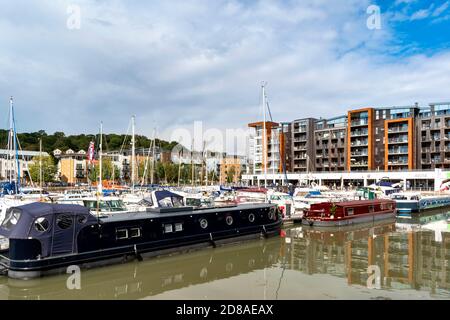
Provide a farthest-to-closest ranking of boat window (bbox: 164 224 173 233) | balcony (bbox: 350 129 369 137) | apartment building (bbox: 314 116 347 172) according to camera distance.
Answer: apartment building (bbox: 314 116 347 172) → balcony (bbox: 350 129 369 137) → boat window (bbox: 164 224 173 233)

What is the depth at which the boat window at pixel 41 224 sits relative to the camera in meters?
17.6

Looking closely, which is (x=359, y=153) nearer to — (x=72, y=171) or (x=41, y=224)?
(x=41, y=224)

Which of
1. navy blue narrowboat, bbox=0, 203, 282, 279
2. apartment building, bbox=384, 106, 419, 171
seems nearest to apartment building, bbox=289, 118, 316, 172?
apartment building, bbox=384, 106, 419, 171

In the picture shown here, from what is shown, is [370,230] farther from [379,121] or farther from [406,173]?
[379,121]

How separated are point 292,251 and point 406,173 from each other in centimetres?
7546

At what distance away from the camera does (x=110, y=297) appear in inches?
646

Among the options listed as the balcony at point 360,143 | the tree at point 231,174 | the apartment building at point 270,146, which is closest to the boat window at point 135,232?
the balcony at point 360,143

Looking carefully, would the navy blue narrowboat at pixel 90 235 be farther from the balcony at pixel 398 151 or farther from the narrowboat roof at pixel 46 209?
the balcony at pixel 398 151

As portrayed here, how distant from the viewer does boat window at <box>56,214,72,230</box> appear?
18252 millimetres

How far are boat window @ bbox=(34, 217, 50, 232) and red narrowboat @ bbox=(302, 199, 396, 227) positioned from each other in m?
26.1

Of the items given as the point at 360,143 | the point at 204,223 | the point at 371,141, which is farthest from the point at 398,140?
the point at 204,223

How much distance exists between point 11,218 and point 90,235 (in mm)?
3870

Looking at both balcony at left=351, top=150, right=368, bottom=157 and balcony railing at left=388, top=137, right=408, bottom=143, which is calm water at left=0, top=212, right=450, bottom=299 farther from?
balcony at left=351, top=150, right=368, bottom=157

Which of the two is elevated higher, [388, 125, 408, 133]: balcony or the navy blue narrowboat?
[388, 125, 408, 133]: balcony
